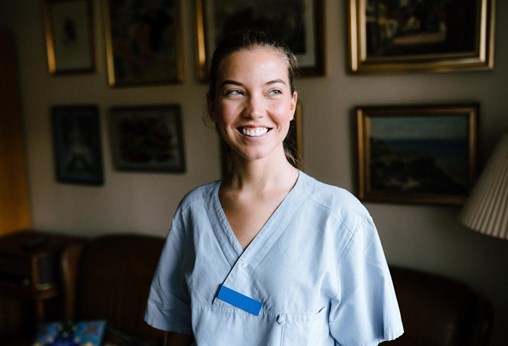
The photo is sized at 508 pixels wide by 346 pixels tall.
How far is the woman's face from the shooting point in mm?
1107

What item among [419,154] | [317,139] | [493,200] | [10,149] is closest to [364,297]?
[493,200]

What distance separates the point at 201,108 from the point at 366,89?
2.82 ft

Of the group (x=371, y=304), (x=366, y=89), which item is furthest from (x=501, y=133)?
(x=371, y=304)

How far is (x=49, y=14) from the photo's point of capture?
9.95 ft

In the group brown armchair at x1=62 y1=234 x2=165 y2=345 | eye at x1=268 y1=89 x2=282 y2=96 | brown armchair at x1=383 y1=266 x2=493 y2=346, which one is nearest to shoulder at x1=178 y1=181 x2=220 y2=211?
eye at x1=268 y1=89 x2=282 y2=96

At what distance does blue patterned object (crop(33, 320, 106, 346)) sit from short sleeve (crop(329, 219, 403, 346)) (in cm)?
169

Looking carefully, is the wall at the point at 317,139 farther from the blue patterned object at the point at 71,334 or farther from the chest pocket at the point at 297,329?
the chest pocket at the point at 297,329

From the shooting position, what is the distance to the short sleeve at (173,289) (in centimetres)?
134

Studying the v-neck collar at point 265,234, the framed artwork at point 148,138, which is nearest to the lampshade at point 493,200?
the v-neck collar at point 265,234

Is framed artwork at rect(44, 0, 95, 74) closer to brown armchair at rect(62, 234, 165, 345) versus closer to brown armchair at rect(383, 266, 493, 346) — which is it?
brown armchair at rect(62, 234, 165, 345)

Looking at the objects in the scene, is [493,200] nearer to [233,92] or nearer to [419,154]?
[419,154]

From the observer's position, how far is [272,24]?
231 cm

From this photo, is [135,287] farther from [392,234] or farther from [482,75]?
[482,75]

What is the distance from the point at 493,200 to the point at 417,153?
0.44 metres
